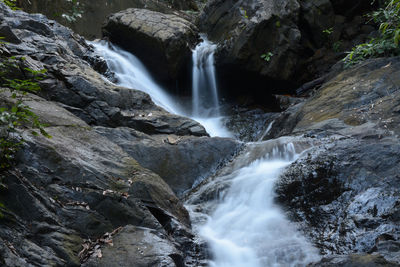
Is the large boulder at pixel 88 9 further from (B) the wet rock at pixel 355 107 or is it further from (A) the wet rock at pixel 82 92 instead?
(B) the wet rock at pixel 355 107

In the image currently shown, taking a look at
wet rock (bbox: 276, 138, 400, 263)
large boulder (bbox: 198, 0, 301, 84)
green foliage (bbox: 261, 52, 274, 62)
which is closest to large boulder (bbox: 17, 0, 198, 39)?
large boulder (bbox: 198, 0, 301, 84)

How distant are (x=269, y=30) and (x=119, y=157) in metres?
8.80

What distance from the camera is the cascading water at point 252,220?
15.7 feet

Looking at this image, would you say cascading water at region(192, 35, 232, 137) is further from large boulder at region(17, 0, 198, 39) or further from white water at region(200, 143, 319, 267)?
white water at region(200, 143, 319, 267)

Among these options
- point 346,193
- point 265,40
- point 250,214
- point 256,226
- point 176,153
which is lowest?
point 256,226

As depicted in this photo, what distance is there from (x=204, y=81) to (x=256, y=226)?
8.36 meters

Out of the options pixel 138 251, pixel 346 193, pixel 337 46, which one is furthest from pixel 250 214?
pixel 337 46

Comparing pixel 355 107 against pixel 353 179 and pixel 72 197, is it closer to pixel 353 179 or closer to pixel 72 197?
pixel 353 179

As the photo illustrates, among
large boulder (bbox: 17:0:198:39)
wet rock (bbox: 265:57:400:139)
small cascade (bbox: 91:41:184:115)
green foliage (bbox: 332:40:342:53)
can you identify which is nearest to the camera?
wet rock (bbox: 265:57:400:139)

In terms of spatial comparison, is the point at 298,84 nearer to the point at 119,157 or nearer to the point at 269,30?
the point at 269,30

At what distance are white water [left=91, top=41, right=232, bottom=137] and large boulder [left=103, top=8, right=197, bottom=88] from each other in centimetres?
37

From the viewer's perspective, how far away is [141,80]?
40.0 ft

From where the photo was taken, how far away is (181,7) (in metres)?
19.2

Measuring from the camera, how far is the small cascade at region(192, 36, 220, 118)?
13078 mm
